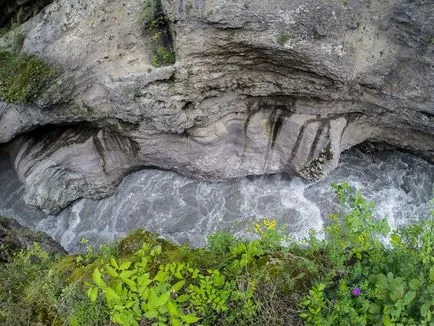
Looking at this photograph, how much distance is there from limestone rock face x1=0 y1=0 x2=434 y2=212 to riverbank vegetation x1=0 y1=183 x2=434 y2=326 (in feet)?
14.4

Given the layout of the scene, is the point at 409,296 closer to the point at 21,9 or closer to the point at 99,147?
the point at 99,147

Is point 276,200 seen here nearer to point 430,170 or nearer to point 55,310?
point 430,170

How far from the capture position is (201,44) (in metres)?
8.05

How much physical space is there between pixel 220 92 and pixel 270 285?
222 inches

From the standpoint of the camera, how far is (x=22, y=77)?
8.59m

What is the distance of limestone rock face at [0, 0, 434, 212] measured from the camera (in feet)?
25.5

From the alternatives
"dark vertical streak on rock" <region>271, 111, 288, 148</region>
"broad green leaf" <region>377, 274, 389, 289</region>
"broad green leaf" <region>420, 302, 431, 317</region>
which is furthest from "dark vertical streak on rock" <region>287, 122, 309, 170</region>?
"broad green leaf" <region>420, 302, 431, 317</region>

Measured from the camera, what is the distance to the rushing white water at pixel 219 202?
9.88 m

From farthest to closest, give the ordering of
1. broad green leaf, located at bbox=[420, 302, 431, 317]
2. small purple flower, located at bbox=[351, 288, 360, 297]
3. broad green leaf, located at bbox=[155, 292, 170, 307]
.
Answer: small purple flower, located at bbox=[351, 288, 360, 297]
broad green leaf, located at bbox=[420, 302, 431, 317]
broad green leaf, located at bbox=[155, 292, 170, 307]

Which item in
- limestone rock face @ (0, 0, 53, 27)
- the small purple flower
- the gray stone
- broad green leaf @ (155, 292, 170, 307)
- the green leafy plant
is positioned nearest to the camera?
broad green leaf @ (155, 292, 170, 307)

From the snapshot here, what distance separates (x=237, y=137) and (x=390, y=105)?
3475mm

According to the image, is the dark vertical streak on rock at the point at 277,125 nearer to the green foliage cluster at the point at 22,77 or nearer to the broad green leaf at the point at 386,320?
the green foliage cluster at the point at 22,77

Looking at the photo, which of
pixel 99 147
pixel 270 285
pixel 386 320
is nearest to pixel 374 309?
pixel 386 320

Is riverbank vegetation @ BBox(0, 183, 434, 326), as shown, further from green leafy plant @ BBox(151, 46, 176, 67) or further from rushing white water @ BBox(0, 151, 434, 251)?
rushing white water @ BBox(0, 151, 434, 251)
